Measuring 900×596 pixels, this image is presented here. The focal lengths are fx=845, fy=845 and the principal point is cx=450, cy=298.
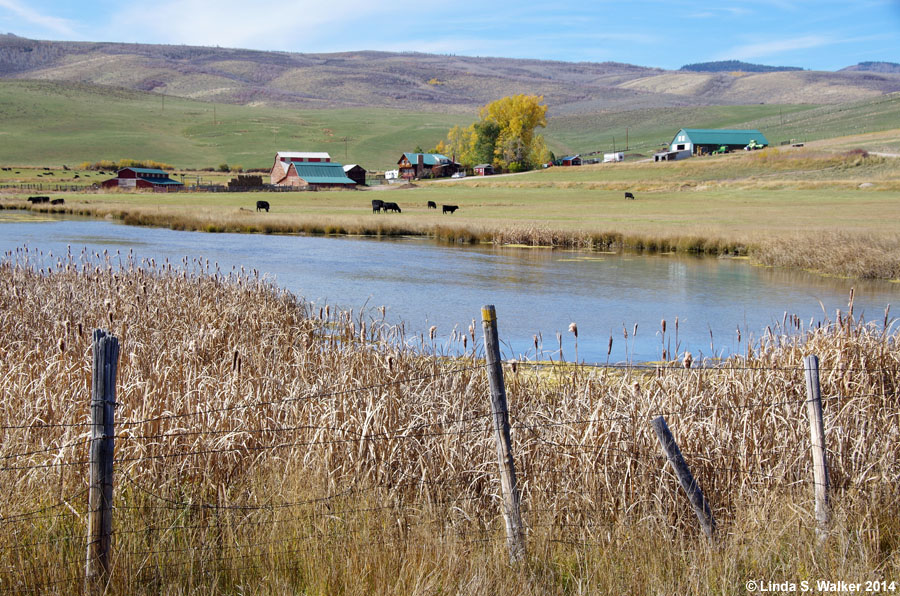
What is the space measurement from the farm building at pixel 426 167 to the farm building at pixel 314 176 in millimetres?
19518

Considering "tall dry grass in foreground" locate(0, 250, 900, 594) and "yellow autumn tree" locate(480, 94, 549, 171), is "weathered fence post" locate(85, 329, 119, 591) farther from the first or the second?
"yellow autumn tree" locate(480, 94, 549, 171)

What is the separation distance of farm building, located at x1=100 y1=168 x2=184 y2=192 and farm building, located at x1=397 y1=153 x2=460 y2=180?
3855 centimetres

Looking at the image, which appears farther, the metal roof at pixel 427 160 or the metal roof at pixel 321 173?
the metal roof at pixel 427 160

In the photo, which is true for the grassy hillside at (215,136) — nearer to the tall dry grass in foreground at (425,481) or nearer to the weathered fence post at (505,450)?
the tall dry grass in foreground at (425,481)

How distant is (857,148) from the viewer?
280 feet

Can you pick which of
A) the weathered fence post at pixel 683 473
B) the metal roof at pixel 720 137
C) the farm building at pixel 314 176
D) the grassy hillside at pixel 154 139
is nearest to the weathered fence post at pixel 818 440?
the weathered fence post at pixel 683 473

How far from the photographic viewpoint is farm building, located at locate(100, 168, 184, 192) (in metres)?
97.0

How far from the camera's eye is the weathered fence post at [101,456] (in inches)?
174

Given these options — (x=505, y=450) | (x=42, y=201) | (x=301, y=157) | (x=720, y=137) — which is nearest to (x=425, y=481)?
(x=505, y=450)

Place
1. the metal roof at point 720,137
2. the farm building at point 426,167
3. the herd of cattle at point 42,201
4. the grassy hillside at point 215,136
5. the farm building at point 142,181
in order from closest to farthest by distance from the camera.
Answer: the herd of cattle at point 42,201, the farm building at point 142,181, the metal roof at point 720,137, the farm building at point 426,167, the grassy hillside at point 215,136

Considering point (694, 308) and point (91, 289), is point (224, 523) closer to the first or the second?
point (91, 289)

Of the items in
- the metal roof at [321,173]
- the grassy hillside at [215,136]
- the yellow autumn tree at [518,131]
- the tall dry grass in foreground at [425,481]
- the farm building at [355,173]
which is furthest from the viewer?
the grassy hillside at [215,136]

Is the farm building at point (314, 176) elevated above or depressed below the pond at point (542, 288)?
above

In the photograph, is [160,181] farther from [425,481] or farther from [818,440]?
[818,440]
